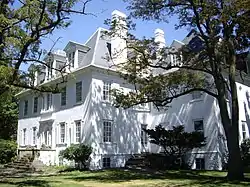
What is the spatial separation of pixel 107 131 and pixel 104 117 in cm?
112

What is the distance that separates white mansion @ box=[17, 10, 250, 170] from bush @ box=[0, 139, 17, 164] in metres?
2.56

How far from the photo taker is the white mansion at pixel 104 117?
2166 centimetres

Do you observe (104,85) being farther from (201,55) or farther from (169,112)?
(201,55)

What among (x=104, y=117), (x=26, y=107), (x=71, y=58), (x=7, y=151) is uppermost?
(x=71, y=58)

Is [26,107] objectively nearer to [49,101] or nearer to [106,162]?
[49,101]

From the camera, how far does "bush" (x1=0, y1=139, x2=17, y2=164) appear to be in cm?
2672

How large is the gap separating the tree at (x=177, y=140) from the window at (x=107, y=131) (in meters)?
3.13

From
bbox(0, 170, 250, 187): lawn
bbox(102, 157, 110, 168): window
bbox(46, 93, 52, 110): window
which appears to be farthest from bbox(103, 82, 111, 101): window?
bbox(0, 170, 250, 187): lawn

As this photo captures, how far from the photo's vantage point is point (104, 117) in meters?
22.5

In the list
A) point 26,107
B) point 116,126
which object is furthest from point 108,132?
point 26,107

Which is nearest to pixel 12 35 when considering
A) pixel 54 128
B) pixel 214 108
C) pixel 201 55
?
pixel 201 55

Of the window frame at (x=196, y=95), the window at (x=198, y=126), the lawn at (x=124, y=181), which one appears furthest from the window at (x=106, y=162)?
the window frame at (x=196, y=95)

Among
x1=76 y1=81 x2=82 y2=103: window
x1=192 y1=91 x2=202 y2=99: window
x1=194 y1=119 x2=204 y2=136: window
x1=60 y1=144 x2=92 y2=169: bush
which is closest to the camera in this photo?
x1=60 y1=144 x2=92 y2=169: bush

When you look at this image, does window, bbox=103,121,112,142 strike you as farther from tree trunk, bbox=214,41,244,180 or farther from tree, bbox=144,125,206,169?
tree trunk, bbox=214,41,244,180
